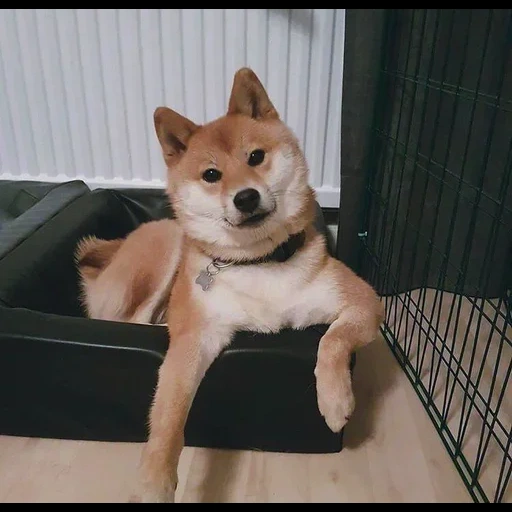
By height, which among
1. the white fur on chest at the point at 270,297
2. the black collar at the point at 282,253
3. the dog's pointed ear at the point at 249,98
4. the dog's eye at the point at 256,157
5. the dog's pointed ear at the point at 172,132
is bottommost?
the white fur on chest at the point at 270,297

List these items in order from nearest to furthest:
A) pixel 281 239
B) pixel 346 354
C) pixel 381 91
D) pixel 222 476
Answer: pixel 222 476 → pixel 346 354 → pixel 281 239 → pixel 381 91

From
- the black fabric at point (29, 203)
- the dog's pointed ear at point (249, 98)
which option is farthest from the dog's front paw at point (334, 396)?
the black fabric at point (29, 203)

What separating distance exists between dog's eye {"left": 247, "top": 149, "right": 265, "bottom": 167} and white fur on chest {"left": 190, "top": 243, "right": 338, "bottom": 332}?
20 centimetres

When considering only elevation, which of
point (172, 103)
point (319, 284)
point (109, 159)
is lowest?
point (319, 284)

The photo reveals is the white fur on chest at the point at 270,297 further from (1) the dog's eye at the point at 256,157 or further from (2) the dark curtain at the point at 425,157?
(2) the dark curtain at the point at 425,157

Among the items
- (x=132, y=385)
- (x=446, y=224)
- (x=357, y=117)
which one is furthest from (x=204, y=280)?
(x=446, y=224)

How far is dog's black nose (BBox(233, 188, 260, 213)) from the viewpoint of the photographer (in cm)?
94

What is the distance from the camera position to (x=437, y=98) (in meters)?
1.30

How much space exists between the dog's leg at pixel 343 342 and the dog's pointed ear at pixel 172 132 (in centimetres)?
40

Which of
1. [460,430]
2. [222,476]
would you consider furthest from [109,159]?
[460,430]

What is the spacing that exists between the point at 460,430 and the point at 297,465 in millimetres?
421

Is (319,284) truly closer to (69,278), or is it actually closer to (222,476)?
(222,476)

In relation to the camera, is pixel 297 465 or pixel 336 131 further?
pixel 336 131

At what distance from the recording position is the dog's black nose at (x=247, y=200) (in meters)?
0.94
